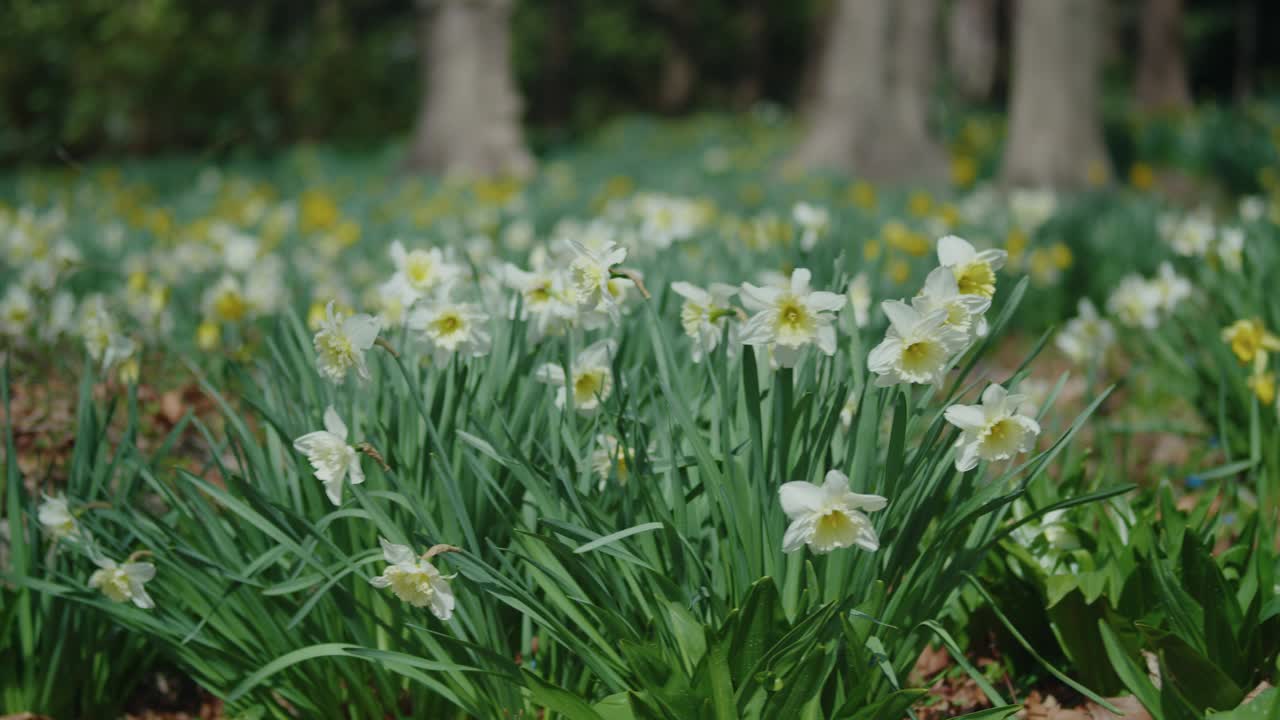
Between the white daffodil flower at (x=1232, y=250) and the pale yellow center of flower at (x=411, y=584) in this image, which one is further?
the white daffodil flower at (x=1232, y=250)

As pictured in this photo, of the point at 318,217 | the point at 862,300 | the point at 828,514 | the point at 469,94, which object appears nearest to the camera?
the point at 828,514

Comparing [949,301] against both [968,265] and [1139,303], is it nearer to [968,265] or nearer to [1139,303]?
[968,265]

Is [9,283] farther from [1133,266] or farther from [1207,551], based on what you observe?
[1133,266]

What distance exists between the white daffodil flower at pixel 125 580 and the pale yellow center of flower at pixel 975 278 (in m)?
1.32

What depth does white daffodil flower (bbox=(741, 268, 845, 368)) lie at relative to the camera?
151 cm

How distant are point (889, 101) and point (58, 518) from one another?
7910 millimetres

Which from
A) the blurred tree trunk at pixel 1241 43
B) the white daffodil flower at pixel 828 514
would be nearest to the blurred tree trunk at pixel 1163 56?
the blurred tree trunk at pixel 1241 43

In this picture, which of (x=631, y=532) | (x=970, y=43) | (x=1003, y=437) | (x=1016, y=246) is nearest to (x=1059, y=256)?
(x=1016, y=246)

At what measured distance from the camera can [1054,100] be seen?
712 centimetres

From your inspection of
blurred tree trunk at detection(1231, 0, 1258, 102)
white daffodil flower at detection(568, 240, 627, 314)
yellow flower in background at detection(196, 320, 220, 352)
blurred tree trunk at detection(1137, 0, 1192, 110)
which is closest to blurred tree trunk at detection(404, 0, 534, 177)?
yellow flower in background at detection(196, 320, 220, 352)

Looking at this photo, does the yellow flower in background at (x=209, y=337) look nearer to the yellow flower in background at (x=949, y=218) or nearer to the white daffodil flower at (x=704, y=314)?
the white daffodil flower at (x=704, y=314)

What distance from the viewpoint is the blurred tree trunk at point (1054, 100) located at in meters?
6.95

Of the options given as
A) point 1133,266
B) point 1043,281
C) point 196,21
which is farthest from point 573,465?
point 196,21

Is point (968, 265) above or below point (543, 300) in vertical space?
above
